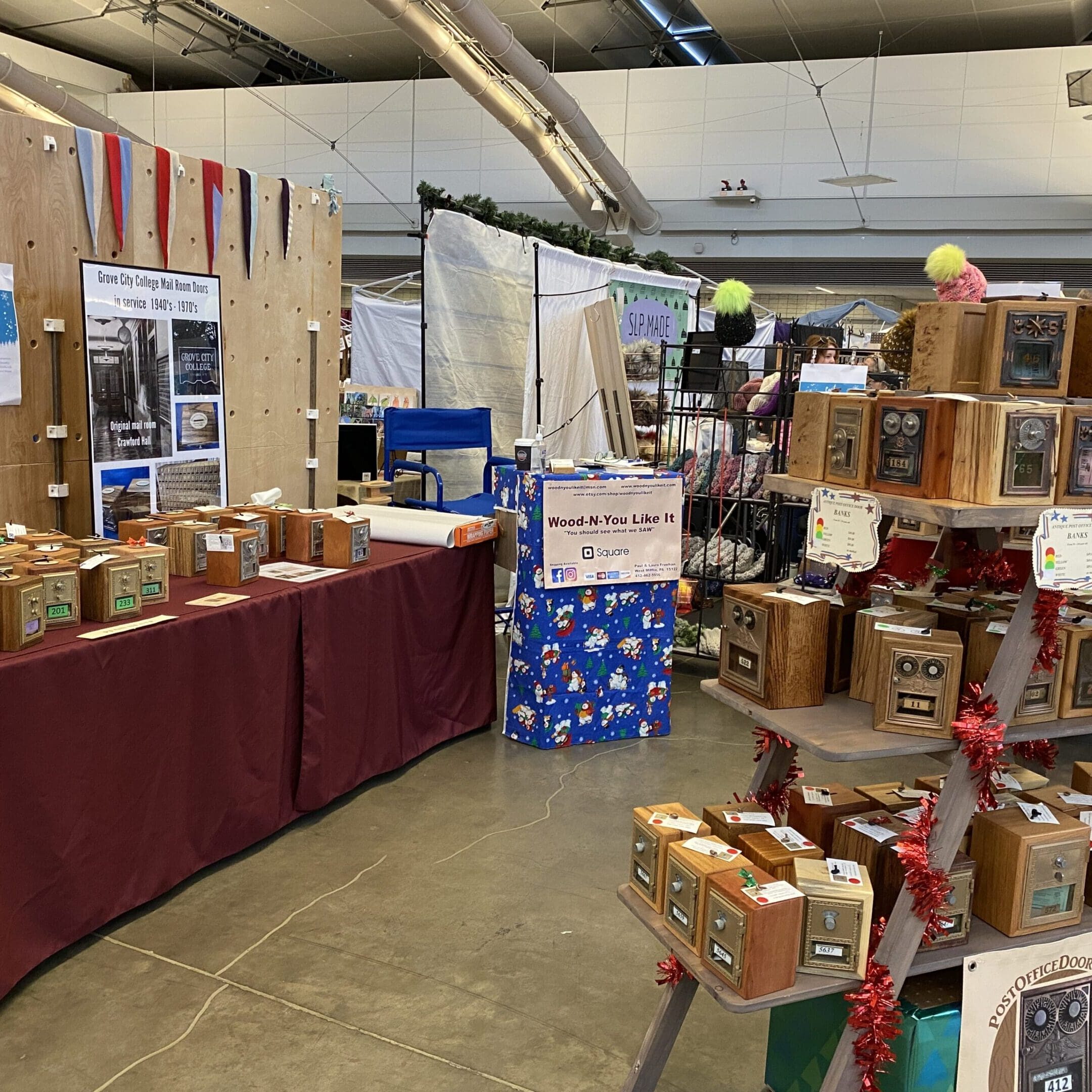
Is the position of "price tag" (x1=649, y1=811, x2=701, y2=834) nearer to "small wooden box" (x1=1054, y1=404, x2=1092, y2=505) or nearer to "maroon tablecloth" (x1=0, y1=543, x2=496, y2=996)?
"small wooden box" (x1=1054, y1=404, x2=1092, y2=505)

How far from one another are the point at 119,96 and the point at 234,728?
12310 millimetres

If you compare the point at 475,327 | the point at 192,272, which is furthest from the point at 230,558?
the point at 475,327

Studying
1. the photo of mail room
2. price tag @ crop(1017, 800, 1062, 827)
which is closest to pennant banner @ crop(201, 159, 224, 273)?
the photo of mail room

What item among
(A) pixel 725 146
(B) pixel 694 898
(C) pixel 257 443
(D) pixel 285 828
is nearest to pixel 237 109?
(A) pixel 725 146

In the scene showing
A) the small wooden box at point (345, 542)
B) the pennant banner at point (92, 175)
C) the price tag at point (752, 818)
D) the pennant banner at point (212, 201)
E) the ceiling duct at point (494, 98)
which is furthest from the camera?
the ceiling duct at point (494, 98)

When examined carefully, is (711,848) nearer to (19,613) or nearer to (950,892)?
(950,892)

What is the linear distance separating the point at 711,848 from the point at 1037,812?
1.99 feet

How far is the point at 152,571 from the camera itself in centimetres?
260

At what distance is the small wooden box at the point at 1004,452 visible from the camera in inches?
59.7

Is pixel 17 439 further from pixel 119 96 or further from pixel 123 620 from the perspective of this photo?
pixel 119 96

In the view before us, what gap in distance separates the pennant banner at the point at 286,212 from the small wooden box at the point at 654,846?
128 inches

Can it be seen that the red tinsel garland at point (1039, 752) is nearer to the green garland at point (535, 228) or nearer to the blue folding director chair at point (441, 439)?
the blue folding director chair at point (441, 439)

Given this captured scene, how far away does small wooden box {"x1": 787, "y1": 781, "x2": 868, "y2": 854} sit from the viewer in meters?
1.87

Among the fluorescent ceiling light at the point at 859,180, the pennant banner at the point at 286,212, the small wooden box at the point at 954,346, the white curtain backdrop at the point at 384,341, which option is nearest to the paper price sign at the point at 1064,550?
the small wooden box at the point at 954,346
